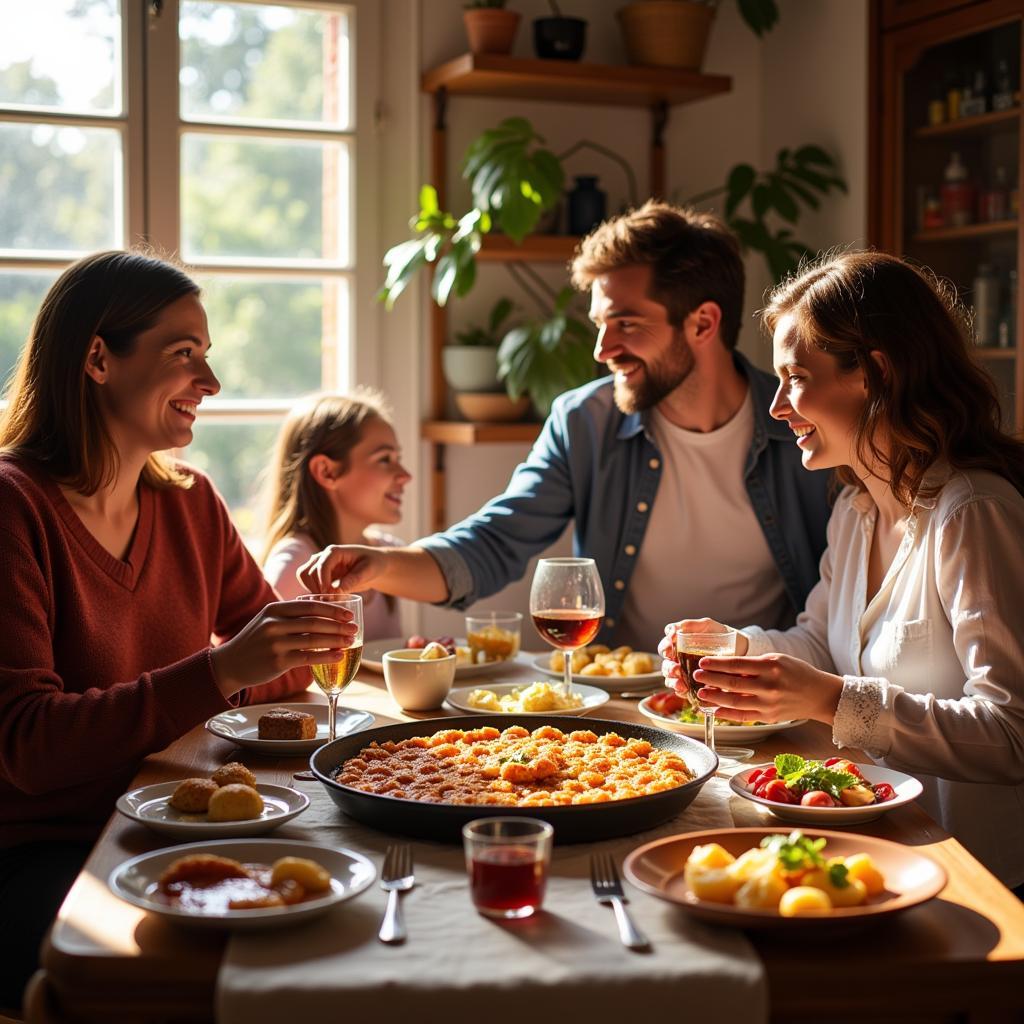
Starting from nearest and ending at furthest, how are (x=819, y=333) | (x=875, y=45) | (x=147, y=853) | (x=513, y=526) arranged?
(x=147, y=853) → (x=819, y=333) → (x=513, y=526) → (x=875, y=45)

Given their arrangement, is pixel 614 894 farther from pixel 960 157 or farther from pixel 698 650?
pixel 960 157

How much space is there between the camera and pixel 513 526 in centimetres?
278

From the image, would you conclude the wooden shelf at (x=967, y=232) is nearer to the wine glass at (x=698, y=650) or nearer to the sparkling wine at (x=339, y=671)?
the wine glass at (x=698, y=650)

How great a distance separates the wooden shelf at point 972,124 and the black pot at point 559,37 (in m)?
1.06

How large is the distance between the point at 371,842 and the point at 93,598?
2.68 ft

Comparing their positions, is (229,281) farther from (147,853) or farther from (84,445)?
(147,853)

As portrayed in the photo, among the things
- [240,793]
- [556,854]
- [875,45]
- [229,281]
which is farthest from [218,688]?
[875,45]

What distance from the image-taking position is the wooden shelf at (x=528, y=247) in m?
4.03

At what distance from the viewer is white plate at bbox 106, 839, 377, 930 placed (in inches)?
44.6

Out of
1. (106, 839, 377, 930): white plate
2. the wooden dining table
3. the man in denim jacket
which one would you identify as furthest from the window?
the wooden dining table

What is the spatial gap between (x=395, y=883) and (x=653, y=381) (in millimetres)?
1675

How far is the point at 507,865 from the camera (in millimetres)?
1173

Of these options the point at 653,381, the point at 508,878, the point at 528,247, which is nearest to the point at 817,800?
the point at 508,878

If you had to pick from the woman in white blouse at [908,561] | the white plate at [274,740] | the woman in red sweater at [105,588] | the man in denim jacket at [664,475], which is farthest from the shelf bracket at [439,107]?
the white plate at [274,740]
